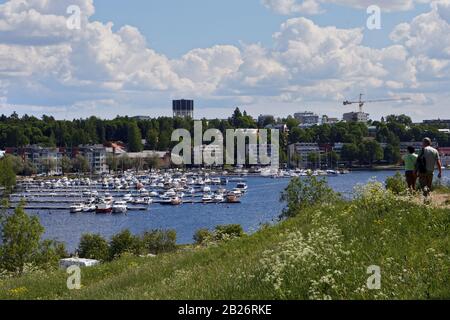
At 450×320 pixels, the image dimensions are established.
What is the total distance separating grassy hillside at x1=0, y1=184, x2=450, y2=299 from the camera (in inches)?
352

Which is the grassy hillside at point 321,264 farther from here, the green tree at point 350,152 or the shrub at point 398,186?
the green tree at point 350,152

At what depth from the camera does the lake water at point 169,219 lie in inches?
2470

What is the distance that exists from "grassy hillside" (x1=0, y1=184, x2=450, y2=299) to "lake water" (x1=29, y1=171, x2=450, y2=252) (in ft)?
128

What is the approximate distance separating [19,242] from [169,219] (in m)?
42.1

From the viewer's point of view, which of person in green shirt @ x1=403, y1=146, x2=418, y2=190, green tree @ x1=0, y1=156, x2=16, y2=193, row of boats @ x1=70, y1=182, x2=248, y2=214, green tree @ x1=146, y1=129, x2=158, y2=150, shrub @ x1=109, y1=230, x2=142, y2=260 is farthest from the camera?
green tree @ x1=146, y1=129, x2=158, y2=150

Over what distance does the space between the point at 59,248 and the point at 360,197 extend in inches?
1199

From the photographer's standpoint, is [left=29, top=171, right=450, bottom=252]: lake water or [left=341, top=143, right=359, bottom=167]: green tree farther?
[left=341, top=143, right=359, bottom=167]: green tree

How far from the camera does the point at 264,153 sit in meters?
143

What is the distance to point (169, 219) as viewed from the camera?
243ft

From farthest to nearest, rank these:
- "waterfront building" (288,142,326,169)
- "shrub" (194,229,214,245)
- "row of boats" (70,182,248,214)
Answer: "waterfront building" (288,142,326,169) → "row of boats" (70,182,248,214) → "shrub" (194,229,214,245)

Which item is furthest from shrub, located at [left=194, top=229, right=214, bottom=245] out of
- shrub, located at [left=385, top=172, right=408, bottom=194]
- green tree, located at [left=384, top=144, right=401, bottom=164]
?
green tree, located at [left=384, top=144, right=401, bottom=164]

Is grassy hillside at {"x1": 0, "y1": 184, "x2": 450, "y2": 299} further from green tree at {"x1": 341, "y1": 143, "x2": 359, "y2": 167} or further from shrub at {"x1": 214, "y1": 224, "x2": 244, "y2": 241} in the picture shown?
green tree at {"x1": 341, "y1": 143, "x2": 359, "y2": 167}

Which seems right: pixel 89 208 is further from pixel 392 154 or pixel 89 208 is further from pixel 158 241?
pixel 392 154
